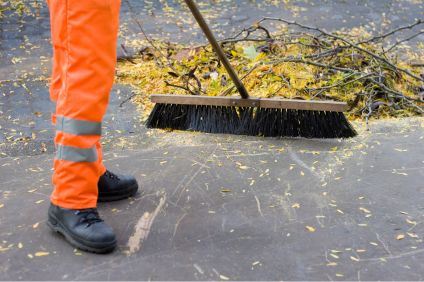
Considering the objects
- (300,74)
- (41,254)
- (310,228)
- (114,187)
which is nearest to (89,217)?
(41,254)

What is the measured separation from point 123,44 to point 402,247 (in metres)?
3.80

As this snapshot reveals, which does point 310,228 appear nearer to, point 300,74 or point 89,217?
point 89,217

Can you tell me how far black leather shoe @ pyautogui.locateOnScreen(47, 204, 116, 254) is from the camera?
255 cm

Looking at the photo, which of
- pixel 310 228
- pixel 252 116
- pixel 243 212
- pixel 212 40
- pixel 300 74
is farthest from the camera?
pixel 300 74

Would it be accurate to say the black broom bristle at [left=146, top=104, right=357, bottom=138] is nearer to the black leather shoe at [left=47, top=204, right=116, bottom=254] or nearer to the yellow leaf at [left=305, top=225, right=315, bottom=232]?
the yellow leaf at [left=305, top=225, right=315, bottom=232]

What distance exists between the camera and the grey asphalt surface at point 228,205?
2.50m

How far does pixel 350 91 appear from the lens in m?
4.45

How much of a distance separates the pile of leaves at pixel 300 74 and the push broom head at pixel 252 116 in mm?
253

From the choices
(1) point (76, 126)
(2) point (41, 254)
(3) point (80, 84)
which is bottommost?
(2) point (41, 254)

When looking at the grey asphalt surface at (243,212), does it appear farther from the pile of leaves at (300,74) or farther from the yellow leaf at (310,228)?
the pile of leaves at (300,74)

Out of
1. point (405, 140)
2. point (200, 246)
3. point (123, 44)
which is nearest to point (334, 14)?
point (123, 44)

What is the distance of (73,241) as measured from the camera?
8.55 ft

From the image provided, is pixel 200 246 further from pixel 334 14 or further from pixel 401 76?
pixel 334 14

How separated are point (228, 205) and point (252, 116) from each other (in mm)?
1067
